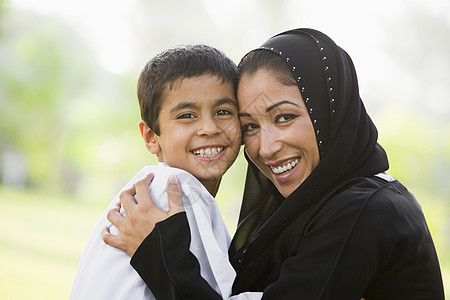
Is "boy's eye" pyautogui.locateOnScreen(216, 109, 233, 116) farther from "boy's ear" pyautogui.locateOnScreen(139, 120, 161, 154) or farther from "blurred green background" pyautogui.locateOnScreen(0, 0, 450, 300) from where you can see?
"blurred green background" pyautogui.locateOnScreen(0, 0, 450, 300)

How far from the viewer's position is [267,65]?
5.08ft

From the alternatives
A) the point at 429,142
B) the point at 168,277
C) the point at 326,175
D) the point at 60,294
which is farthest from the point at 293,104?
the point at 429,142

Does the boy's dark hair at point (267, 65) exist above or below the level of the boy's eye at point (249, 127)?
above

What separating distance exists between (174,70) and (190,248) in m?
0.55

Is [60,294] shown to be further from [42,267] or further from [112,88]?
[112,88]

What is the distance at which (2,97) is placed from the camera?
1727 cm

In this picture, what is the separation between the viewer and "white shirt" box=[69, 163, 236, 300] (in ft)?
4.65

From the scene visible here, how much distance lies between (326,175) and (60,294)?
260 inches

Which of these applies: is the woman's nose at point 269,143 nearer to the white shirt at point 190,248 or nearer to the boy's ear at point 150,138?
the white shirt at point 190,248

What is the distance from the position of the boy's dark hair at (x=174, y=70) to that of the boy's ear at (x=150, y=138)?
0.03 m

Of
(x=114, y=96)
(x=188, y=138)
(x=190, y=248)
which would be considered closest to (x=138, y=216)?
(x=190, y=248)

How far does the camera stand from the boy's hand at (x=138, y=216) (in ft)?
4.75

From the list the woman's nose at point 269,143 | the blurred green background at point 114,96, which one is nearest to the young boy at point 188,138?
the woman's nose at point 269,143

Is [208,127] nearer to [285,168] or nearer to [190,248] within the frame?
[285,168]
